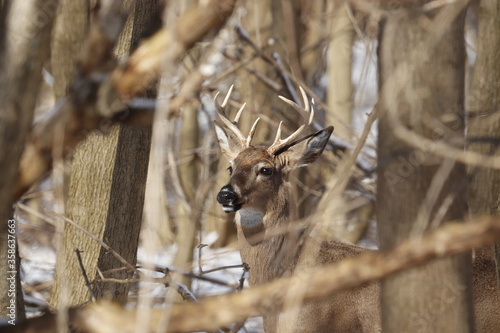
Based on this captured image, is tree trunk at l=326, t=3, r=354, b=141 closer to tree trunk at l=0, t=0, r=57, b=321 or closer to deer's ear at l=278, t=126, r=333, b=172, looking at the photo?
deer's ear at l=278, t=126, r=333, b=172

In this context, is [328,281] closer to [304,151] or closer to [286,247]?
[286,247]

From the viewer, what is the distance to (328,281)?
2637 mm

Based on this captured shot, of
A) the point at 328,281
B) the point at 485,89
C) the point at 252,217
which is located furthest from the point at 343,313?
the point at 328,281

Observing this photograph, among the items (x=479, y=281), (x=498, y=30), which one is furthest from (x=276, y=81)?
(x=479, y=281)

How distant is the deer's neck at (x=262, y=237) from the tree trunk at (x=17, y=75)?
12.1 ft

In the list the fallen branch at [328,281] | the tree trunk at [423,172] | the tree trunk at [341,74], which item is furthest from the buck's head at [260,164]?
the tree trunk at [341,74]

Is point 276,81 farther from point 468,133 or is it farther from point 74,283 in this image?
point 74,283

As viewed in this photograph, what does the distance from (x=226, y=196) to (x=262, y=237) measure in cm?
49

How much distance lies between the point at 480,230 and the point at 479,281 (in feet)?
Result: 13.3

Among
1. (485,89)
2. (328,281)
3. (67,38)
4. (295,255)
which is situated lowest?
(295,255)

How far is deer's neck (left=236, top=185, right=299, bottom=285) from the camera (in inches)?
250

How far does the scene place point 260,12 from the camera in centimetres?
1330

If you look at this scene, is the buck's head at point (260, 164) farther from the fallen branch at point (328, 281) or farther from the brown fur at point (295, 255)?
the fallen branch at point (328, 281)

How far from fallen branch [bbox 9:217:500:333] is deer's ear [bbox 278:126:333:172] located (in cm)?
436
